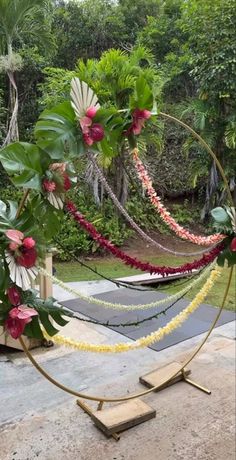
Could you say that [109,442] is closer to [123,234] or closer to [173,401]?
[173,401]

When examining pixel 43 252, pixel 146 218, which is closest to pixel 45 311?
pixel 43 252

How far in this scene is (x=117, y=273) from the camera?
6.17 meters

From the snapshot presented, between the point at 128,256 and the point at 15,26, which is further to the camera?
the point at 15,26

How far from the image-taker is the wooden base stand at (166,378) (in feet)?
8.81

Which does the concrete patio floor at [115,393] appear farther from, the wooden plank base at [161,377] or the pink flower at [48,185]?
the pink flower at [48,185]

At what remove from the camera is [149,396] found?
2.63 meters

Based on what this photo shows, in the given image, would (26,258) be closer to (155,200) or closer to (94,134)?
(94,134)

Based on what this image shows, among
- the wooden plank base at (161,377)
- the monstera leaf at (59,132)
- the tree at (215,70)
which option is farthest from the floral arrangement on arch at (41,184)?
the tree at (215,70)

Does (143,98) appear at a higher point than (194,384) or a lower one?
higher

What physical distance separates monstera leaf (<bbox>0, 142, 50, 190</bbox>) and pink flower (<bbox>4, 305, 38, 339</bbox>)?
0.42 meters

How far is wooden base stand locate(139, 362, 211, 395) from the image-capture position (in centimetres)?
269

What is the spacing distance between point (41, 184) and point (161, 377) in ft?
6.09

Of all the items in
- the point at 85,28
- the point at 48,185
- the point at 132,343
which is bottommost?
the point at 132,343

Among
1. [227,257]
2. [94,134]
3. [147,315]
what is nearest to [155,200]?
[227,257]
